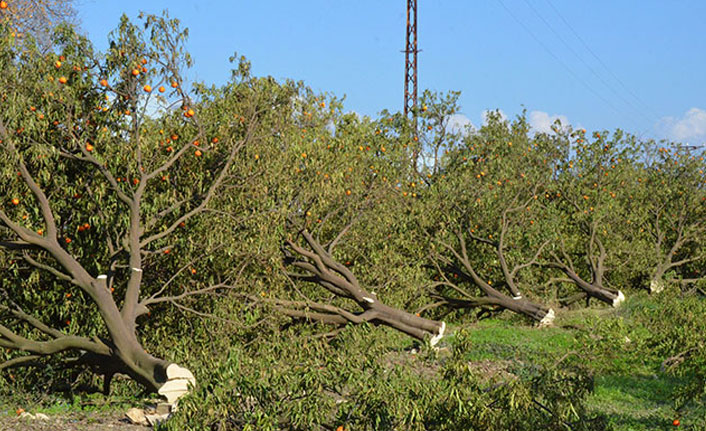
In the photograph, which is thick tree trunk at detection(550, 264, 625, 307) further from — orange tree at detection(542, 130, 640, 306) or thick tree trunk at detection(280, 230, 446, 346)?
thick tree trunk at detection(280, 230, 446, 346)

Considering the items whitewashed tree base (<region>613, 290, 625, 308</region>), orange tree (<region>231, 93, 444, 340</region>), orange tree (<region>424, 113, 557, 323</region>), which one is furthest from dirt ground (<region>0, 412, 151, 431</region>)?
whitewashed tree base (<region>613, 290, 625, 308</region>)

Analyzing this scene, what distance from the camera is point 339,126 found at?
15.9 meters

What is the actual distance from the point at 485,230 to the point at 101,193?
11621mm

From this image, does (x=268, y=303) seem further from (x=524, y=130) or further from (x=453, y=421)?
(x=524, y=130)

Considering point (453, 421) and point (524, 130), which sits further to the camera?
point (524, 130)

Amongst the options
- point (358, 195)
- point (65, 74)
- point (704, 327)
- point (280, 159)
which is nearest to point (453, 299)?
point (358, 195)

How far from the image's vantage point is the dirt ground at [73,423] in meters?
7.91

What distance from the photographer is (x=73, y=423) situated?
8.30 meters

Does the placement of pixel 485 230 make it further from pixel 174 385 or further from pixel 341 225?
pixel 174 385

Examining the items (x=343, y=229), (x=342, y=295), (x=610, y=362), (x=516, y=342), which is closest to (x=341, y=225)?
(x=343, y=229)

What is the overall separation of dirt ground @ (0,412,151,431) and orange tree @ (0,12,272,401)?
2.36 feet

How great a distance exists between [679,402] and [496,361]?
5.89 m

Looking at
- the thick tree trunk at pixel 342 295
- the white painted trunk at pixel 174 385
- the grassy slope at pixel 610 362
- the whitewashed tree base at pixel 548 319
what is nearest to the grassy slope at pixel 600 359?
the grassy slope at pixel 610 362

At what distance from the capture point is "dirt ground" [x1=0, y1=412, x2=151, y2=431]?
26.0 feet
